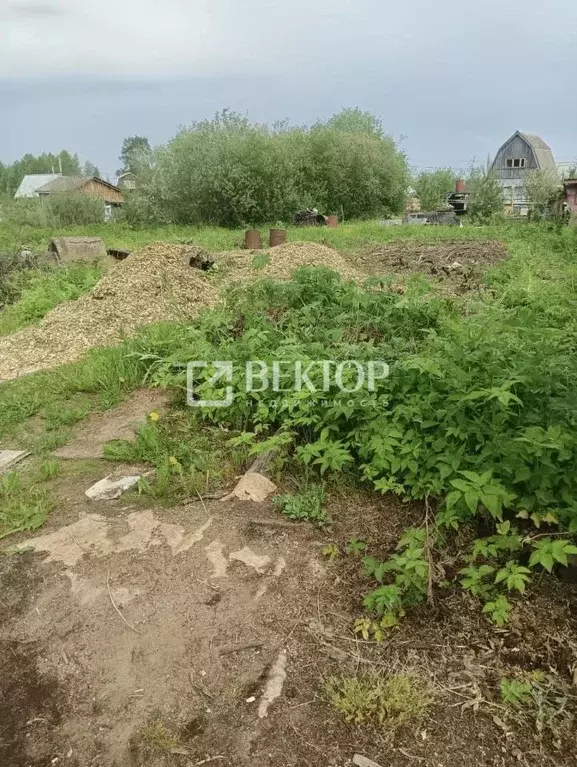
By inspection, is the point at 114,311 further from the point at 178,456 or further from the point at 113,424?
the point at 178,456

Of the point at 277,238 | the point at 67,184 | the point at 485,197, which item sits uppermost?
A: the point at 67,184

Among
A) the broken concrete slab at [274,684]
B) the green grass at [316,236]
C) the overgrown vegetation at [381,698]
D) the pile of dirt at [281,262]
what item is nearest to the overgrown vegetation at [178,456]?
the broken concrete slab at [274,684]

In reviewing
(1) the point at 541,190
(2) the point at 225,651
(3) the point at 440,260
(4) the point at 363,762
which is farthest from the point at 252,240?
(1) the point at 541,190

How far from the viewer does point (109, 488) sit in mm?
3227

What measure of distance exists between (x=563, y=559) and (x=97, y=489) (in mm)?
2395

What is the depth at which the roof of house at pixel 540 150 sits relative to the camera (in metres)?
38.5

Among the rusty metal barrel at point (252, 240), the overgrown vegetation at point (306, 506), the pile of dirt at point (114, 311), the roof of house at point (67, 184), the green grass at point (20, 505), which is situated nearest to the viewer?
the overgrown vegetation at point (306, 506)

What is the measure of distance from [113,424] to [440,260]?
7723 mm

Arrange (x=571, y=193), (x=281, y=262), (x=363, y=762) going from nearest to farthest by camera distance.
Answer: (x=363, y=762) < (x=281, y=262) < (x=571, y=193)

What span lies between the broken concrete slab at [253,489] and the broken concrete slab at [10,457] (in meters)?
1.55

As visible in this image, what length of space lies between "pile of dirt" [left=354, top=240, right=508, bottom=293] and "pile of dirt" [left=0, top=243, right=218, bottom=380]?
3257 millimetres

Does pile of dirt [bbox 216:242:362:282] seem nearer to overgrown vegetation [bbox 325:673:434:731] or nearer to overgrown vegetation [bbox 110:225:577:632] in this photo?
overgrown vegetation [bbox 110:225:577:632]

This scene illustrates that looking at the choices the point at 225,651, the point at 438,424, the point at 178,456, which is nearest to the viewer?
the point at 225,651

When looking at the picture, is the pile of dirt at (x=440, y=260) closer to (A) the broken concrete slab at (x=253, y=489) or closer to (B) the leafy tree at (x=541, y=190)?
(A) the broken concrete slab at (x=253, y=489)
